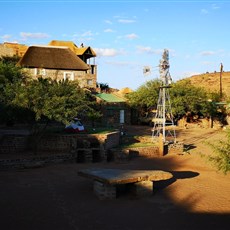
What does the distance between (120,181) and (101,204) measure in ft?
3.32

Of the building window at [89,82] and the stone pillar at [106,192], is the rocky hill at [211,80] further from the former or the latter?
the stone pillar at [106,192]

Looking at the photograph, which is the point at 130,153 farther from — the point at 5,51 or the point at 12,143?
the point at 5,51

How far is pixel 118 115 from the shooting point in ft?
121

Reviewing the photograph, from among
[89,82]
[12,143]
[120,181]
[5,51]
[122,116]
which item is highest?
[5,51]

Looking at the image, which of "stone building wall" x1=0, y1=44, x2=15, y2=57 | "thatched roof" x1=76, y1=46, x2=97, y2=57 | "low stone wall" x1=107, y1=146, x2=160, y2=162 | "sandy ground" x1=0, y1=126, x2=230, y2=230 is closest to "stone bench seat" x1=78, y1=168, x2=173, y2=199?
"sandy ground" x1=0, y1=126, x2=230, y2=230

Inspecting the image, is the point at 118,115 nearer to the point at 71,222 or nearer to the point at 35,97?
the point at 35,97

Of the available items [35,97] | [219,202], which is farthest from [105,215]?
[35,97]

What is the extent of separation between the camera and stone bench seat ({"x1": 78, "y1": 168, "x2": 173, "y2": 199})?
11797 mm

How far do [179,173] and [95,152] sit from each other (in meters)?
5.88

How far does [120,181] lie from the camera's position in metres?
11.6

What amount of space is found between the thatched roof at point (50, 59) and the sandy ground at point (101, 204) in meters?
21.9

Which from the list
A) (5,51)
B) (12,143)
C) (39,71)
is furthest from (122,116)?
(5,51)

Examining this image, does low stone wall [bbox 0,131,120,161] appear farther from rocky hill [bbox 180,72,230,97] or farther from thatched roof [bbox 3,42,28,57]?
rocky hill [bbox 180,72,230,97]

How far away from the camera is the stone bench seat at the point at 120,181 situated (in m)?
11.8
